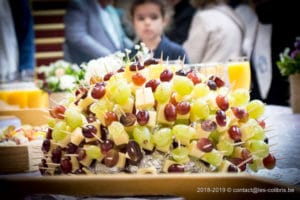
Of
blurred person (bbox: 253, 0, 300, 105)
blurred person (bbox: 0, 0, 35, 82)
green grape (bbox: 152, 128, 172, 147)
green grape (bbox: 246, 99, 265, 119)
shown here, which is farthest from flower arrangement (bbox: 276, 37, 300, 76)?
blurred person (bbox: 0, 0, 35, 82)

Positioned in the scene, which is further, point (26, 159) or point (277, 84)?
point (277, 84)

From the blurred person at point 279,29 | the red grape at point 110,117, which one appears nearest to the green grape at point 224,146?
the red grape at point 110,117

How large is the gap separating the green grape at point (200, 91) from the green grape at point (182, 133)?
0.09 meters

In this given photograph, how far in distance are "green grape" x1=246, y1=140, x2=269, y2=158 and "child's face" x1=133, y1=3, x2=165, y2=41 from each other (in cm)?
207

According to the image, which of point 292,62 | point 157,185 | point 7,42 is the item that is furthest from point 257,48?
point 157,185

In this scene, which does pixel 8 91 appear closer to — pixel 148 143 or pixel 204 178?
pixel 148 143

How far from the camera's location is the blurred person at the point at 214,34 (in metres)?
3.36

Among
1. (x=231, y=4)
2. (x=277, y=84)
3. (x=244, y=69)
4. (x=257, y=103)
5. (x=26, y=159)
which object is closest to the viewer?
(x=257, y=103)

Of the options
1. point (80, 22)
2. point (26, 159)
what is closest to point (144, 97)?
point (26, 159)

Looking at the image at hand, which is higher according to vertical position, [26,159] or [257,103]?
[257,103]

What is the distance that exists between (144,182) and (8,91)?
2.18 m

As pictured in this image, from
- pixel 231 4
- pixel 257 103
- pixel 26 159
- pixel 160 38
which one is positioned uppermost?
pixel 231 4

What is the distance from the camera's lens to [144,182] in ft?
2.60

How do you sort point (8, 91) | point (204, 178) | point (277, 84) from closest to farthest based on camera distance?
point (204, 178) → point (8, 91) → point (277, 84)
